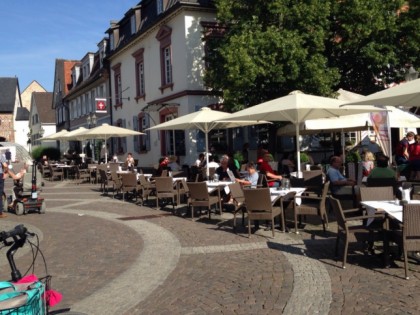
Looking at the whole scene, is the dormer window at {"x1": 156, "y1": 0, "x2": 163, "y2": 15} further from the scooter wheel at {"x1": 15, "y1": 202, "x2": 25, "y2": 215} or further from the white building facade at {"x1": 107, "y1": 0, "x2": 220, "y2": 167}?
the scooter wheel at {"x1": 15, "y1": 202, "x2": 25, "y2": 215}

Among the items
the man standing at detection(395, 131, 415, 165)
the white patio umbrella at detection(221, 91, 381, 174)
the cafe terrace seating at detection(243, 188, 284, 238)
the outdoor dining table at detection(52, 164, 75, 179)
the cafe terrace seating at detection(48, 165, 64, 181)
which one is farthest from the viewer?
the outdoor dining table at detection(52, 164, 75, 179)

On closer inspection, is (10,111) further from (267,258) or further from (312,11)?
(267,258)

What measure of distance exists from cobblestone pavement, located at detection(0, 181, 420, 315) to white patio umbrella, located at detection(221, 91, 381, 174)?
2312 mm

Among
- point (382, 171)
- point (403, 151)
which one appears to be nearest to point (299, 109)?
point (382, 171)

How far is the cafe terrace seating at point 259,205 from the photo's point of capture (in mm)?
8195

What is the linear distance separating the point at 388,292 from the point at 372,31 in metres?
13.9

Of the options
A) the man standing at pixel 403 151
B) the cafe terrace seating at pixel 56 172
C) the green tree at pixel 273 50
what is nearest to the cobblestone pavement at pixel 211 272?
the man standing at pixel 403 151

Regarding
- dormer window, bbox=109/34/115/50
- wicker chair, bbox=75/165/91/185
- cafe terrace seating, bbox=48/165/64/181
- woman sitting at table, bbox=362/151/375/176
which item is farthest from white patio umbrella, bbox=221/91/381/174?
dormer window, bbox=109/34/115/50

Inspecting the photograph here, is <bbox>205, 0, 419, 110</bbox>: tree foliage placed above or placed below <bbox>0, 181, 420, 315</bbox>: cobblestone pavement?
above

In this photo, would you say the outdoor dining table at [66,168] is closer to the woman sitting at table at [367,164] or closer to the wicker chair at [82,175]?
the wicker chair at [82,175]

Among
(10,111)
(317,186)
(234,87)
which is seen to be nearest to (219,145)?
(234,87)

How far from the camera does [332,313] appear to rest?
4648 millimetres

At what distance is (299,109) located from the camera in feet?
32.5

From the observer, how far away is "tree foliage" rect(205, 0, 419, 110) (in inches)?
650
